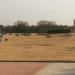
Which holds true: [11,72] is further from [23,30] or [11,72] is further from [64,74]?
[23,30]

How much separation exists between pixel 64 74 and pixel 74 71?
0.88 m

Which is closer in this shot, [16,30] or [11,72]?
[11,72]

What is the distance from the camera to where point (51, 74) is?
496 inches

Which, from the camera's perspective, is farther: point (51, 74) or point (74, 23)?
point (74, 23)

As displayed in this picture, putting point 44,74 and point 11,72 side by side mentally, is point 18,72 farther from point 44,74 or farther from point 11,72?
point 44,74

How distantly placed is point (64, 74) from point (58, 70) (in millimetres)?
1251

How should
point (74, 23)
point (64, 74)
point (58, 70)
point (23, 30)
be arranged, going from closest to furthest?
point (64, 74) < point (58, 70) < point (23, 30) < point (74, 23)

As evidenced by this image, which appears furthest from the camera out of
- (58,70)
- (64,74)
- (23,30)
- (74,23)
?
(74,23)

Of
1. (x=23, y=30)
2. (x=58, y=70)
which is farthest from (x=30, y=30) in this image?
(x=58, y=70)

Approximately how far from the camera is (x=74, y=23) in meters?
145

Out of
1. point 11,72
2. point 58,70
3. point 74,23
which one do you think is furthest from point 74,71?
point 74,23

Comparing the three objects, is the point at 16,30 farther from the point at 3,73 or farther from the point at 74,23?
the point at 3,73

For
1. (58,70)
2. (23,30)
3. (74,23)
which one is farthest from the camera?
(74,23)

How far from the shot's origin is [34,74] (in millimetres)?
12742
